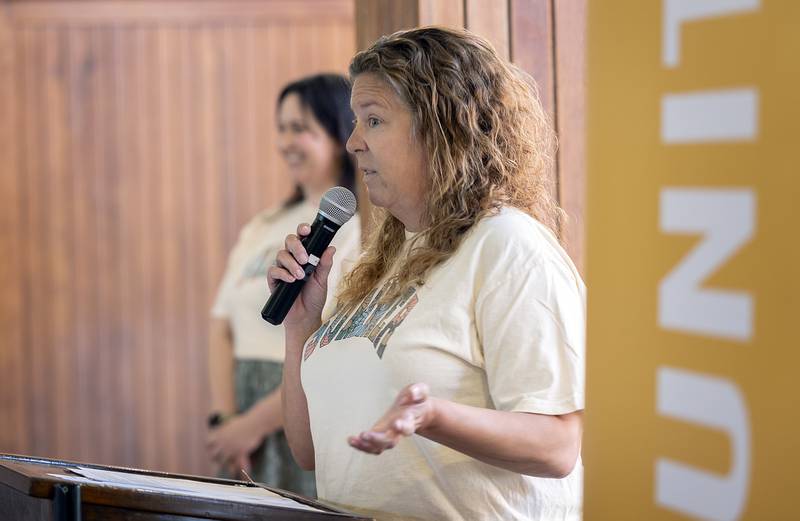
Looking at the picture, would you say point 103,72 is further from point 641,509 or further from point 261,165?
point 641,509

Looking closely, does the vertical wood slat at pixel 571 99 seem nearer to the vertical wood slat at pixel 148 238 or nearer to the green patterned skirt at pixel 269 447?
the green patterned skirt at pixel 269 447

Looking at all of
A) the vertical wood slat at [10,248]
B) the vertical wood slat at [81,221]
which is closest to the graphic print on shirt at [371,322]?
the vertical wood slat at [81,221]

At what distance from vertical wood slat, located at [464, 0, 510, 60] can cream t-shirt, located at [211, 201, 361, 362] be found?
868 mm

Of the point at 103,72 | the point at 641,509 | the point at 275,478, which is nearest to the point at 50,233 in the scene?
the point at 103,72

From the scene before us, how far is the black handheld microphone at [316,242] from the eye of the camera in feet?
5.34

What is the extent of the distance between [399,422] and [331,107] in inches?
73.0

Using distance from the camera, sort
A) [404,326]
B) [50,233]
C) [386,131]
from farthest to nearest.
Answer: [50,233] → [386,131] → [404,326]

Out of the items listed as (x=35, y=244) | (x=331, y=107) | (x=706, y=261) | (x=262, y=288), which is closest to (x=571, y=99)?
(x=331, y=107)

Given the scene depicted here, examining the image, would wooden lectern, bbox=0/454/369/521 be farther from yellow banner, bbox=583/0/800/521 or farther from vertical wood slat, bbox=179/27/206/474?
vertical wood slat, bbox=179/27/206/474

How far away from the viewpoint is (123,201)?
4.77 m

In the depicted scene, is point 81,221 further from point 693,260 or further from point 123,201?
point 693,260

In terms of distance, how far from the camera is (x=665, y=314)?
3.40 feet

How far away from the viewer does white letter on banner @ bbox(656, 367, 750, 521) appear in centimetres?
95

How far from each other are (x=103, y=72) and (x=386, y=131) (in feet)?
11.5
